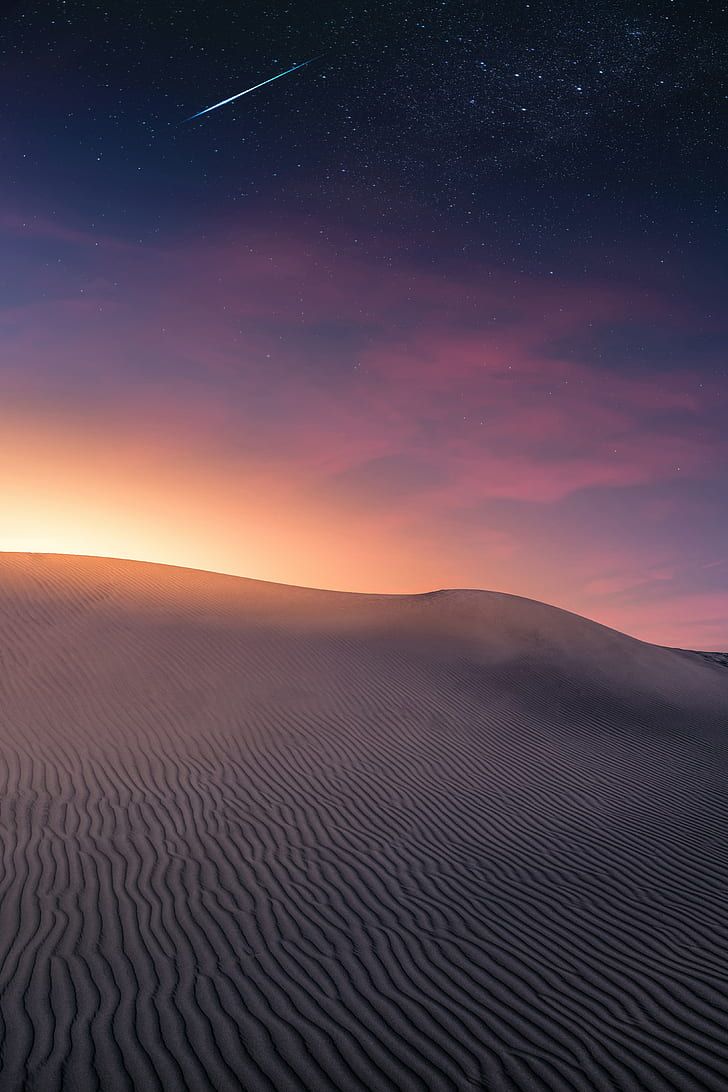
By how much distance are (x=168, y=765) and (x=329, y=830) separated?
3.76 m

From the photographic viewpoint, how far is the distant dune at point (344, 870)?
12.9 feet

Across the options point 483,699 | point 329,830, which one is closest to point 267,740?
point 329,830

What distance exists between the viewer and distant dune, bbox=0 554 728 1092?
3.94 metres

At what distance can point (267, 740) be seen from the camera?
42.5ft

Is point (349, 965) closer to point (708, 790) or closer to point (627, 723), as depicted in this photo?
point (708, 790)

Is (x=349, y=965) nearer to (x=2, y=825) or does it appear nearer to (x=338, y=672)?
(x=2, y=825)

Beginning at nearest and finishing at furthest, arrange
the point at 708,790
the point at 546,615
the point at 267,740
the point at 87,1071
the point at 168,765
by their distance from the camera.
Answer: the point at 87,1071 → the point at 168,765 → the point at 708,790 → the point at 267,740 → the point at 546,615

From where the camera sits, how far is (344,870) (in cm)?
740

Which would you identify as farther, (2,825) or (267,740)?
(267,740)

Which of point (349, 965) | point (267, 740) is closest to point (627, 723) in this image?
point (267, 740)

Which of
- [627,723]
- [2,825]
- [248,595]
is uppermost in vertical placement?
[248,595]

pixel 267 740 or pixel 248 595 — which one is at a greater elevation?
pixel 248 595

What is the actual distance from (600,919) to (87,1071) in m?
4.58

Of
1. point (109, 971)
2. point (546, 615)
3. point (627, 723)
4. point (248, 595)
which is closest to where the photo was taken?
point (109, 971)
